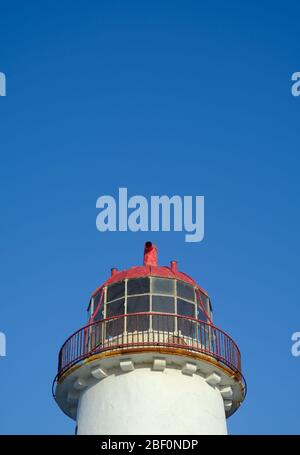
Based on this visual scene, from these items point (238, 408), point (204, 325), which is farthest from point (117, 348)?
point (238, 408)

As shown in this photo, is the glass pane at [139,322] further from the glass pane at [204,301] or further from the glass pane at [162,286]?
the glass pane at [204,301]

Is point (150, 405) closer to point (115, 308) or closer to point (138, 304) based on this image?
point (138, 304)

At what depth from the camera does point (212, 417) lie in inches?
1013

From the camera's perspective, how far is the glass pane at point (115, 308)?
26816mm

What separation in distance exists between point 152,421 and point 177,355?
1.92m

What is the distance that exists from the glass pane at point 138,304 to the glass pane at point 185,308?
94cm

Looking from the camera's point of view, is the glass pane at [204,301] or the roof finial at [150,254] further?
the roof finial at [150,254]

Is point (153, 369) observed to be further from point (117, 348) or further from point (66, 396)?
point (66, 396)

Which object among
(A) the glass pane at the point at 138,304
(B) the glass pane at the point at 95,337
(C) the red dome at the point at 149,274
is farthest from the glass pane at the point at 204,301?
(B) the glass pane at the point at 95,337

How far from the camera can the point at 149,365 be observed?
84.5 ft
